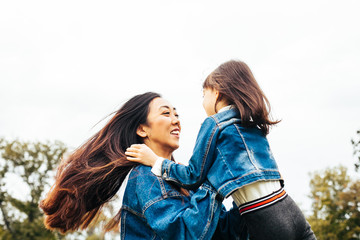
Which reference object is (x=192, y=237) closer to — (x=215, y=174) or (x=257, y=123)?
(x=215, y=174)

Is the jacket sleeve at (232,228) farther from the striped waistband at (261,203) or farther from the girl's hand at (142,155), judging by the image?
the girl's hand at (142,155)

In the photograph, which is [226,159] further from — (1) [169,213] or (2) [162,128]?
(2) [162,128]

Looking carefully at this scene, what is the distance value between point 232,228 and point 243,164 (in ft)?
2.50

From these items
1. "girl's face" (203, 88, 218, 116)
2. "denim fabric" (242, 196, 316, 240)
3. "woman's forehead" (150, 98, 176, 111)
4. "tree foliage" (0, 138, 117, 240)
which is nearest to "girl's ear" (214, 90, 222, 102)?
Answer: "girl's face" (203, 88, 218, 116)

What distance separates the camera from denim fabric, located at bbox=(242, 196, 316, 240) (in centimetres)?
281

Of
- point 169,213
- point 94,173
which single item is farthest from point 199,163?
point 94,173

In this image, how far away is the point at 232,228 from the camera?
11.2 feet

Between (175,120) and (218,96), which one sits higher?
(218,96)

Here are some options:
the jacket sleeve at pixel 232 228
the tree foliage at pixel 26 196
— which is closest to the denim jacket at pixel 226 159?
the jacket sleeve at pixel 232 228

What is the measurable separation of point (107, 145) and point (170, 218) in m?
1.47

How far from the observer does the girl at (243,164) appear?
9.39 feet

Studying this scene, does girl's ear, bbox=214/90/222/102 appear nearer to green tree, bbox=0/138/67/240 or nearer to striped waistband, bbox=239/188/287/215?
striped waistband, bbox=239/188/287/215

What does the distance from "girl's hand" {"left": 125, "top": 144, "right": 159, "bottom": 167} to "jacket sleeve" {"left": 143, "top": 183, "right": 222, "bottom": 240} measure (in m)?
0.50

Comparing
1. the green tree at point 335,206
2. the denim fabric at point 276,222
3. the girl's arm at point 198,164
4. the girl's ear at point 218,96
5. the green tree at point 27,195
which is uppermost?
the girl's ear at point 218,96
